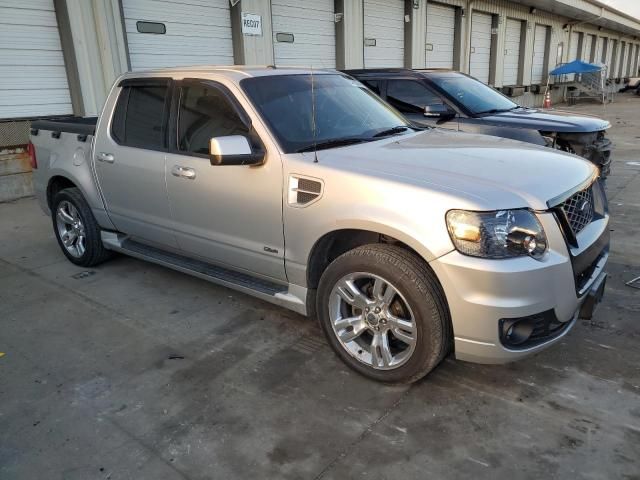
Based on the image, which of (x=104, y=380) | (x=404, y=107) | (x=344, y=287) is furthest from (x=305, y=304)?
(x=404, y=107)

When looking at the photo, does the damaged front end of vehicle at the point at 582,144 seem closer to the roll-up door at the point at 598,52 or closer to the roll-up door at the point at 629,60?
the roll-up door at the point at 598,52

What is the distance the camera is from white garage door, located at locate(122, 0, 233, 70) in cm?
973

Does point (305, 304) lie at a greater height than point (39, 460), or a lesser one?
greater

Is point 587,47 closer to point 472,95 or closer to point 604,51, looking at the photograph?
point 604,51

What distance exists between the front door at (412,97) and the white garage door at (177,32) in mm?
5146

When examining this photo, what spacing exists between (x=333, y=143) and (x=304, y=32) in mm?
10771

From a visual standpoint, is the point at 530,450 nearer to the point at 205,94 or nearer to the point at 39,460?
the point at 39,460

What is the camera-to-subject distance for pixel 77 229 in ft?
16.8

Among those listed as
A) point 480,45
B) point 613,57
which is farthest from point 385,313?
point 613,57

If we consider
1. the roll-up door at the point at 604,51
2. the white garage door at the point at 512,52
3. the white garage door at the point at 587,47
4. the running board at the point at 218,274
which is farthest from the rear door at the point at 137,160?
the roll-up door at the point at 604,51

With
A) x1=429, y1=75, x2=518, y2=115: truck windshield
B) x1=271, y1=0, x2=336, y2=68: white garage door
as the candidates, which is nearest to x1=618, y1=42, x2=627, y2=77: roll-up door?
x1=271, y1=0, x2=336, y2=68: white garage door

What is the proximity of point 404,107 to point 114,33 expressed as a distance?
5472 millimetres

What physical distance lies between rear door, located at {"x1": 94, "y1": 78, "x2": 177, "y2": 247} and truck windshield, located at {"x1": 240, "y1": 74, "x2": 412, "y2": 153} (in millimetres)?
950

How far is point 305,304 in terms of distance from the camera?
338 centimetres
